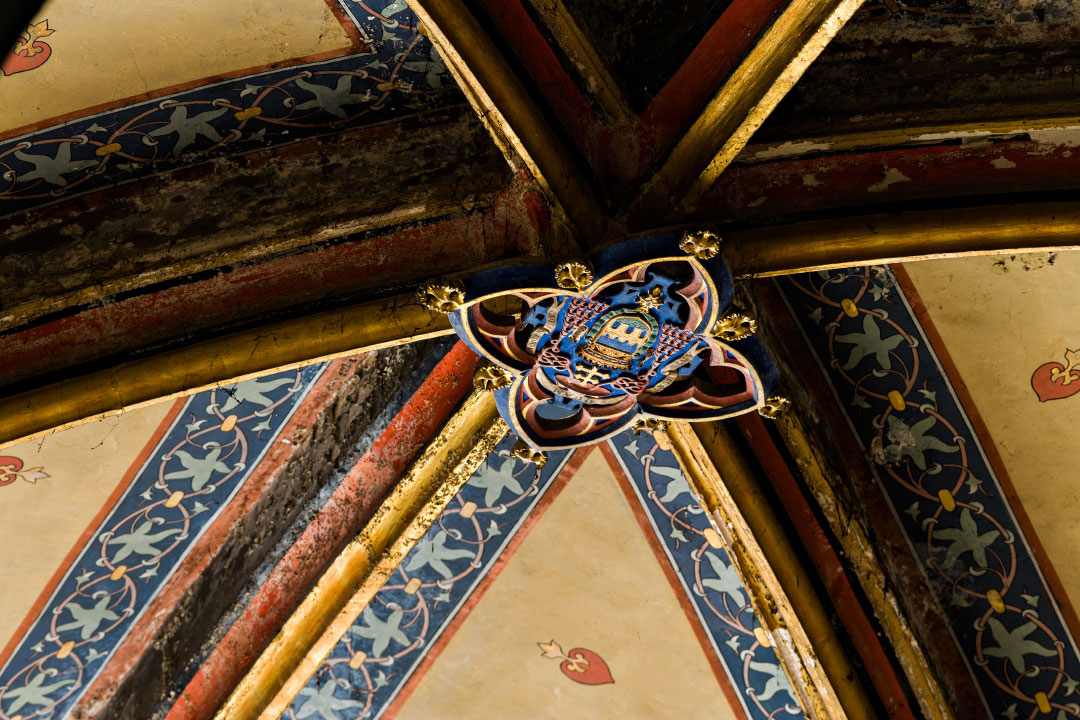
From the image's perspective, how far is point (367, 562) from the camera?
4004 mm

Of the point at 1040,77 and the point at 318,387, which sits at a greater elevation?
the point at 1040,77

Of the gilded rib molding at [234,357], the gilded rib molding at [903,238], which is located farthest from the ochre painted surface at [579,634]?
the gilded rib molding at [903,238]

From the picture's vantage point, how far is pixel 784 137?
3.04 metres

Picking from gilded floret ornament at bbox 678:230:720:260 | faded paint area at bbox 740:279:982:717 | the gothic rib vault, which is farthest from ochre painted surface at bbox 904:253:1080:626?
gilded floret ornament at bbox 678:230:720:260

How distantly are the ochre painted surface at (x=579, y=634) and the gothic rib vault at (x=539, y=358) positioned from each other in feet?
0.05

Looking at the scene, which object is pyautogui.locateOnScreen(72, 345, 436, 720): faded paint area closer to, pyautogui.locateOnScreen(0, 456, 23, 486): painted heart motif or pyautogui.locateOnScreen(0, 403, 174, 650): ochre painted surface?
pyautogui.locateOnScreen(0, 403, 174, 650): ochre painted surface

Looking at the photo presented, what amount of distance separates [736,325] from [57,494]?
263cm

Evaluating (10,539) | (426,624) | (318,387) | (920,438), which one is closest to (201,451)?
(318,387)

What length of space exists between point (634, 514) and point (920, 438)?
3.68ft

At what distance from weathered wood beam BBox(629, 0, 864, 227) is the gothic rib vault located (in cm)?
1

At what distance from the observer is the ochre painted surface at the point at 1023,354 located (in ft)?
12.0

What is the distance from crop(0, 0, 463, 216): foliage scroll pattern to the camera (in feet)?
10.4

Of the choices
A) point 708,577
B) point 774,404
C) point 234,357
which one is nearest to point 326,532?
point 234,357

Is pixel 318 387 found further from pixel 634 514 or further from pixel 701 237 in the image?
pixel 701 237
